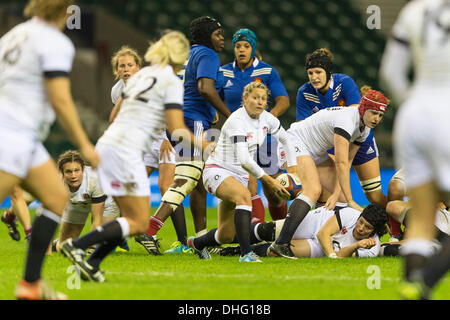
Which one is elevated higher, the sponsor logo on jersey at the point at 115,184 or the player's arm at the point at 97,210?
the sponsor logo on jersey at the point at 115,184

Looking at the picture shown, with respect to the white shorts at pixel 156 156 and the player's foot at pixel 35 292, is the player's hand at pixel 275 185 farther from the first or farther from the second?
the player's foot at pixel 35 292

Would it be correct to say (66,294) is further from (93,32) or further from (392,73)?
(93,32)

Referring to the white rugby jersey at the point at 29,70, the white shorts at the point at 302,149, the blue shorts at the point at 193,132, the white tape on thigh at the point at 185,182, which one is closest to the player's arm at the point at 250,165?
the white shorts at the point at 302,149

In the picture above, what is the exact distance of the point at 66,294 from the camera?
451cm

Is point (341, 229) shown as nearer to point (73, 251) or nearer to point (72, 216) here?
point (72, 216)

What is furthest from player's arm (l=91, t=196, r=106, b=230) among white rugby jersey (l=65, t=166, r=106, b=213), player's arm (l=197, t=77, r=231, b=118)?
player's arm (l=197, t=77, r=231, b=118)

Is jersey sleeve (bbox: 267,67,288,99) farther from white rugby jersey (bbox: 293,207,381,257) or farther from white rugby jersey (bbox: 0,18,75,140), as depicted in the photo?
white rugby jersey (bbox: 0,18,75,140)

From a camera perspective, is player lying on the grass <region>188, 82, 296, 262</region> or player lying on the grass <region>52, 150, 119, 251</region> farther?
player lying on the grass <region>52, 150, 119, 251</region>

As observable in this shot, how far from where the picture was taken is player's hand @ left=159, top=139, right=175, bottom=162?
7.73 metres

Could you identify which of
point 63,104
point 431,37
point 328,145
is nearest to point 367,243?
point 328,145

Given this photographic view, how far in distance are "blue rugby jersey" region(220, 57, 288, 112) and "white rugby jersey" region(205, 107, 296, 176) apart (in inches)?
61.9

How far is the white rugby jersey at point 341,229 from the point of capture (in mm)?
6863

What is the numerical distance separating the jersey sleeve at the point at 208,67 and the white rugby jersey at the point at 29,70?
3.65 metres
